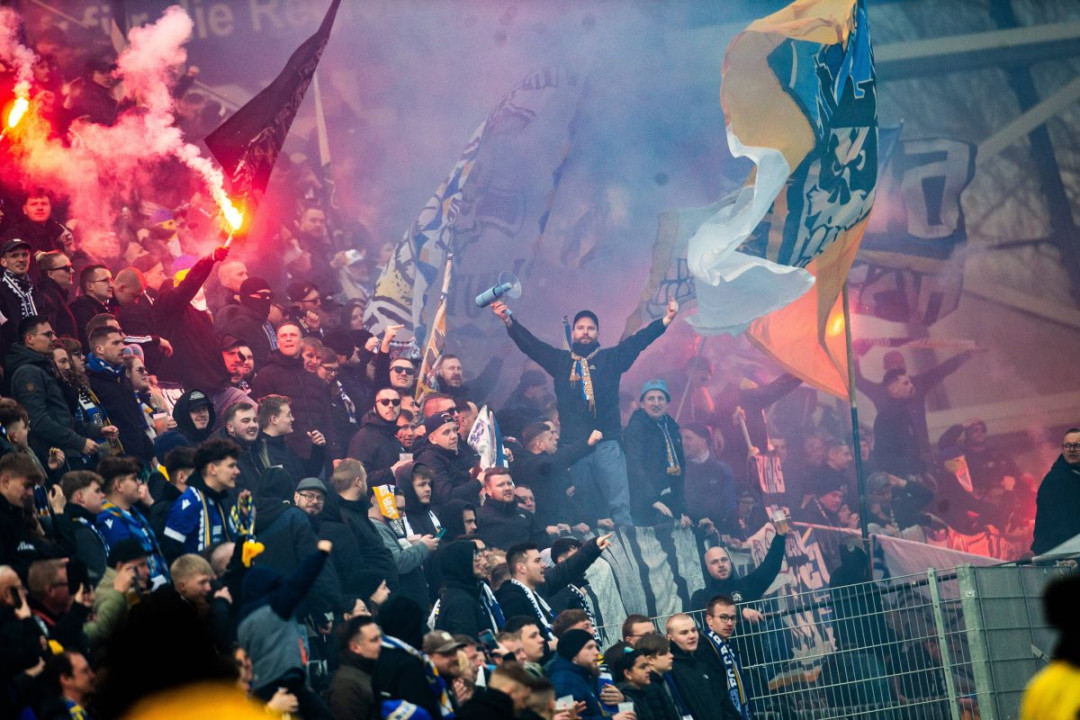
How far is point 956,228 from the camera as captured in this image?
63.3 ft

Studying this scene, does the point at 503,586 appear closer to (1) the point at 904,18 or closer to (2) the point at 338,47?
(2) the point at 338,47

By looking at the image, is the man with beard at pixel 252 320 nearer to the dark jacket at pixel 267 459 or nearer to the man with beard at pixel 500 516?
the dark jacket at pixel 267 459

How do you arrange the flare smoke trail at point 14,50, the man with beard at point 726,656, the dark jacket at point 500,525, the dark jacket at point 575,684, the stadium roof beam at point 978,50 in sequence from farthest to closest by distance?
the stadium roof beam at point 978,50, the flare smoke trail at point 14,50, the dark jacket at point 500,525, the man with beard at point 726,656, the dark jacket at point 575,684

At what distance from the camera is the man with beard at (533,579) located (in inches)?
315

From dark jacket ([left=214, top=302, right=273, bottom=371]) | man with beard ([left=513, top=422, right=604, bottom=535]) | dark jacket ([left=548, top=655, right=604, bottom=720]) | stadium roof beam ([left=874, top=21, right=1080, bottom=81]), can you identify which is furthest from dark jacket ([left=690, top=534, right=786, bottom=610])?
stadium roof beam ([left=874, top=21, right=1080, bottom=81])

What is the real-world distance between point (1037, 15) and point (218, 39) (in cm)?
1080

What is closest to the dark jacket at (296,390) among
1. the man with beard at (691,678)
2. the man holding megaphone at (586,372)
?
the man holding megaphone at (586,372)

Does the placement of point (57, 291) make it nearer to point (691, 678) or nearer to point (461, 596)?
point (461, 596)

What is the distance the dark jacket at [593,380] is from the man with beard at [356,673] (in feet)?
19.5

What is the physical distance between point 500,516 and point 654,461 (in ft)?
8.37

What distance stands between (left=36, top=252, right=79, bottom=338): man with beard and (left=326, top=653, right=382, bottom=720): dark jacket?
382 centimetres

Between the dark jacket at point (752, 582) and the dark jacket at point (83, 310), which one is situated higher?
the dark jacket at point (83, 310)

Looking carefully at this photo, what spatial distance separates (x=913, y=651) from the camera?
8.54 m

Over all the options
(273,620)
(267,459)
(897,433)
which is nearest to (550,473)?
(267,459)
